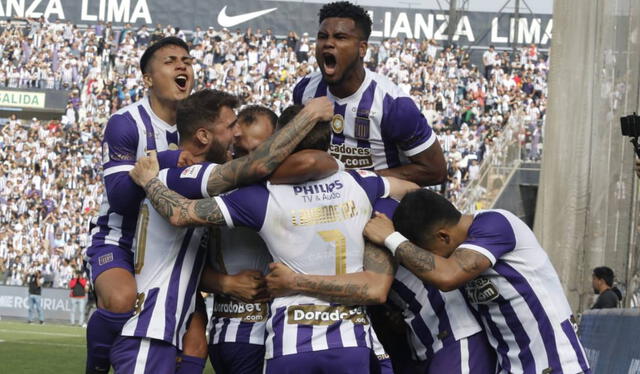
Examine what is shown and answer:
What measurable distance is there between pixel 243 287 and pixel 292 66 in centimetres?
3899

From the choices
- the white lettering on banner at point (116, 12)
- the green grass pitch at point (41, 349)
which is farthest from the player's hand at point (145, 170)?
the white lettering on banner at point (116, 12)

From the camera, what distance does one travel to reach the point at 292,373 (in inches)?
203

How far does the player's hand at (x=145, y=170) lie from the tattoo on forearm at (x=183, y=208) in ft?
0.57

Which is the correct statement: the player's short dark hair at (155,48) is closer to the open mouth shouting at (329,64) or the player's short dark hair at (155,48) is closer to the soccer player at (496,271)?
the open mouth shouting at (329,64)

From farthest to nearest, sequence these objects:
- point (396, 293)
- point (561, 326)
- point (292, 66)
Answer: point (292, 66)
point (396, 293)
point (561, 326)

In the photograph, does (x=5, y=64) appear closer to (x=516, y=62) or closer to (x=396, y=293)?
(x=516, y=62)

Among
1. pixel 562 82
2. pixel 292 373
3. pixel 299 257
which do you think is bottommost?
pixel 292 373

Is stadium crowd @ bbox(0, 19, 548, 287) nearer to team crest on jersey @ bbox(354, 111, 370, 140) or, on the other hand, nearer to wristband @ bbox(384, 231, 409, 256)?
team crest on jersey @ bbox(354, 111, 370, 140)

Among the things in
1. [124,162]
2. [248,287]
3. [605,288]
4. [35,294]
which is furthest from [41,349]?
[248,287]

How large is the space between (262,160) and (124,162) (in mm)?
1358

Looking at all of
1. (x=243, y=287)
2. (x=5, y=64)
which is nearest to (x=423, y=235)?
(x=243, y=287)

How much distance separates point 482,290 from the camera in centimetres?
554

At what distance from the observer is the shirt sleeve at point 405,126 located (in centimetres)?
657

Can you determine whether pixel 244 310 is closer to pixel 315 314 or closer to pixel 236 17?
pixel 315 314
